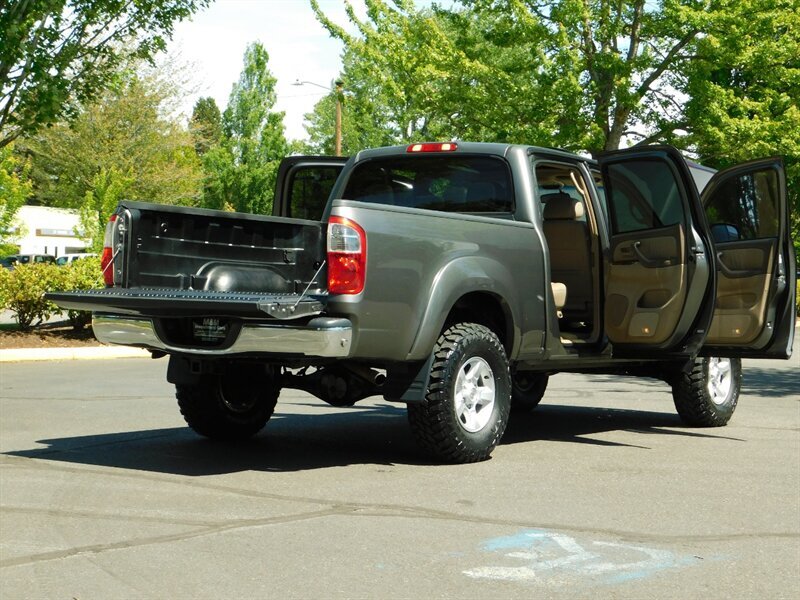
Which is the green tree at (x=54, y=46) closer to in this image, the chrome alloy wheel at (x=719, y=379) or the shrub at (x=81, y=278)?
the shrub at (x=81, y=278)

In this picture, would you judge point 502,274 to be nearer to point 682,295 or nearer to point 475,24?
point 682,295

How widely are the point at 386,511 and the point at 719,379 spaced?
5.09 meters

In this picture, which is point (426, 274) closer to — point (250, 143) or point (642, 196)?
point (642, 196)

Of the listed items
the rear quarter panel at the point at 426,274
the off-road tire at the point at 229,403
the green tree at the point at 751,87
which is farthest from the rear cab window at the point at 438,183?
the green tree at the point at 751,87

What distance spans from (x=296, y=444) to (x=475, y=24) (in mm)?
20735

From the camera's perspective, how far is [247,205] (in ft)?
158

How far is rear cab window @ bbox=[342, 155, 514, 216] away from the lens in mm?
8664

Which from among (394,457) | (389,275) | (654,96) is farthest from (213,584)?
(654,96)

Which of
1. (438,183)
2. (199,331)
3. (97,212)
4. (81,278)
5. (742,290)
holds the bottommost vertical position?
(81,278)

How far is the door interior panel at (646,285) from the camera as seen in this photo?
9.05m

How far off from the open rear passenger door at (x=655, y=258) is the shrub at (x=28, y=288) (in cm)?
1270

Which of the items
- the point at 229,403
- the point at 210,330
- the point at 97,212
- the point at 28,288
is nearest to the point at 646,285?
the point at 229,403

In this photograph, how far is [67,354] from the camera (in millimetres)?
17719

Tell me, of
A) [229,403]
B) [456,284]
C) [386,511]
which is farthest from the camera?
[229,403]
